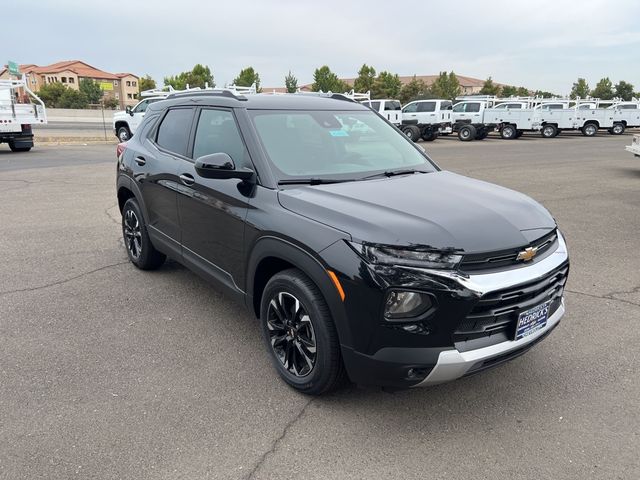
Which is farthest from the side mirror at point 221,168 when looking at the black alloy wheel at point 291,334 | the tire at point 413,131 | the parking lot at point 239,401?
the tire at point 413,131

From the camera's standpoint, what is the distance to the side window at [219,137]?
365 cm

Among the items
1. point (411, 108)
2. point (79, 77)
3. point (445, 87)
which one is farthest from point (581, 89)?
point (79, 77)

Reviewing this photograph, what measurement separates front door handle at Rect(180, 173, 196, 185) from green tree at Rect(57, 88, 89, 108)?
7974cm

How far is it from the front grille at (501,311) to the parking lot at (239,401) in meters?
0.60

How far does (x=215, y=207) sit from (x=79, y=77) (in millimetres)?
139965

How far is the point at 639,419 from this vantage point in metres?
2.94

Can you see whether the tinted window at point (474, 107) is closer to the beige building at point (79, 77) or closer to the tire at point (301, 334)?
the tire at point (301, 334)

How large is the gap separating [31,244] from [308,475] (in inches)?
212

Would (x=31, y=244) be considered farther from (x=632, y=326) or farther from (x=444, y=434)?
(x=632, y=326)

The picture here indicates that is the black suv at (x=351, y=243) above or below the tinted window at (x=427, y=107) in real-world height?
below

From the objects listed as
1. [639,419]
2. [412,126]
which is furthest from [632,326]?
[412,126]

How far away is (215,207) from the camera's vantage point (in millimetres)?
3713

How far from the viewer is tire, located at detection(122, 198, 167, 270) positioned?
5.13 metres

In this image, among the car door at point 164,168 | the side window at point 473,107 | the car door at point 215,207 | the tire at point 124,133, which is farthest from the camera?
the side window at point 473,107
